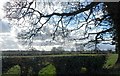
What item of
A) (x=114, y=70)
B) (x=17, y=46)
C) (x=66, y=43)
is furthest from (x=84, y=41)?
(x=17, y=46)

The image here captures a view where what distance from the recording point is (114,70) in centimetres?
806

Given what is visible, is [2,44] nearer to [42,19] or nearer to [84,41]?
[42,19]

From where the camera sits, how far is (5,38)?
302 inches

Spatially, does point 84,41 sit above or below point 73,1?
below

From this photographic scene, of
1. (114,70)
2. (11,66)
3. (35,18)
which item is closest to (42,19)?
(35,18)

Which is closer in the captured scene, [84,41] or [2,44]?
[2,44]

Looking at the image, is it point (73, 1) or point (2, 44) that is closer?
point (2, 44)

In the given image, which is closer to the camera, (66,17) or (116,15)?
(66,17)

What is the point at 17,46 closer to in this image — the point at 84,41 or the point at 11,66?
the point at 11,66

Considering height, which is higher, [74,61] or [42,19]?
[42,19]

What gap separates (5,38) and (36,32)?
0.89 metres

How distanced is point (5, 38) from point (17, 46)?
32 cm

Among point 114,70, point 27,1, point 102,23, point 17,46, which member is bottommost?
point 114,70

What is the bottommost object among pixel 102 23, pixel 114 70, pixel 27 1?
pixel 114 70
